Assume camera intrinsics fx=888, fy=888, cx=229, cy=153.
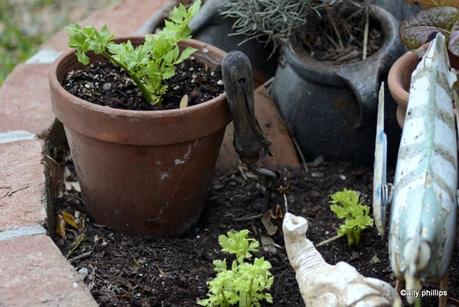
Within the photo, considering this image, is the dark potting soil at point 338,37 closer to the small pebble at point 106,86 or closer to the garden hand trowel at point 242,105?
the garden hand trowel at point 242,105

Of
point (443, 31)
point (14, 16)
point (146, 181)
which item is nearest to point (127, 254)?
point (146, 181)

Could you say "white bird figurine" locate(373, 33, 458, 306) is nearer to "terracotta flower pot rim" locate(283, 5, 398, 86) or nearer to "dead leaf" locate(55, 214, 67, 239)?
"terracotta flower pot rim" locate(283, 5, 398, 86)

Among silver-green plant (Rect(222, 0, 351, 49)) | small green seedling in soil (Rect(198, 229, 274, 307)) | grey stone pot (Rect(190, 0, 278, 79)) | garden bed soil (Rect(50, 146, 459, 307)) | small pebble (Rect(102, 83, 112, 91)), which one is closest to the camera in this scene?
small green seedling in soil (Rect(198, 229, 274, 307))

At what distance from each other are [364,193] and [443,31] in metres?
0.54

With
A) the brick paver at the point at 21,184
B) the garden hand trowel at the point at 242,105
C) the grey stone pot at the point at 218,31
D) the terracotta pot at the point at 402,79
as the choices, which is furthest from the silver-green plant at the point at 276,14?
the brick paver at the point at 21,184

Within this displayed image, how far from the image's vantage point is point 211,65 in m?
2.18

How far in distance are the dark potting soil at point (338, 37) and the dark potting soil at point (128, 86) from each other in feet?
1.41

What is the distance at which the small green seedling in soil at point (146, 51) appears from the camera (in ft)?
6.31

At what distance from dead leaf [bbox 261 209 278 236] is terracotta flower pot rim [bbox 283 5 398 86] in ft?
1.40

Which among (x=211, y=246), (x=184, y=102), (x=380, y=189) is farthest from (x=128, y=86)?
(x=380, y=189)

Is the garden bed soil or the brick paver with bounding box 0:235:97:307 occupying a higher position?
the brick paver with bounding box 0:235:97:307

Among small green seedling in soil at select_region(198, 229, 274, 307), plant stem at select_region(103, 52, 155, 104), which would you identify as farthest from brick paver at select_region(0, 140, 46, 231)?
small green seedling in soil at select_region(198, 229, 274, 307)

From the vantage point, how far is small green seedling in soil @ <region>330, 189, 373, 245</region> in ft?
6.57

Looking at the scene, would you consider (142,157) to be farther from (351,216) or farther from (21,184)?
(351,216)
